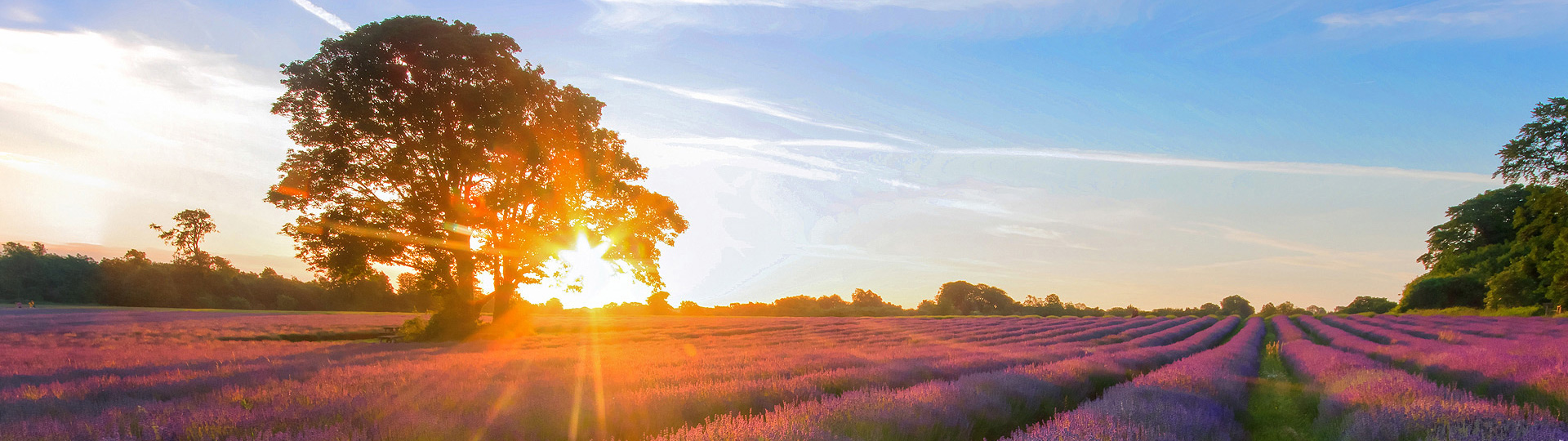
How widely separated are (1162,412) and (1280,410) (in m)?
3.90

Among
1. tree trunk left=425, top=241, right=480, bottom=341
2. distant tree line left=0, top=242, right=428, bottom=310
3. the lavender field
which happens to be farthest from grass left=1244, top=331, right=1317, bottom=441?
distant tree line left=0, top=242, right=428, bottom=310

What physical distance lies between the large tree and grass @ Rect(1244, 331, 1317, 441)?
614 inches

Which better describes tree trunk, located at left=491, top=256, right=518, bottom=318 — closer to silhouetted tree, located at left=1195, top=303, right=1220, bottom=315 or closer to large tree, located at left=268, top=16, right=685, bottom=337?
large tree, located at left=268, top=16, right=685, bottom=337

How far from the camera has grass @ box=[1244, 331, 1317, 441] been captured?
542 centimetres

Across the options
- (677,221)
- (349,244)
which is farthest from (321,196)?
(677,221)

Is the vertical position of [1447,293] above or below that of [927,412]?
above

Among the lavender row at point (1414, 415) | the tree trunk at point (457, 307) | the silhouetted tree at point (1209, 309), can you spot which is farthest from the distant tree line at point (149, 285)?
the silhouetted tree at point (1209, 309)

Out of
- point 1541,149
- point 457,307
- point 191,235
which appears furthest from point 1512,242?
point 191,235

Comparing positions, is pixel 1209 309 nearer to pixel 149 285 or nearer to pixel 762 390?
pixel 762 390

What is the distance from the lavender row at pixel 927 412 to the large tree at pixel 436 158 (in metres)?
13.7

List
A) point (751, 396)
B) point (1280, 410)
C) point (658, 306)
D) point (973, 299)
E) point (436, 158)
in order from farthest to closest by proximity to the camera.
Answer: point (973, 299) → point (658, 306) → point (436, 158) → point (1280, 410) → point (751, 396)

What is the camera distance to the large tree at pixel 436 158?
1460 cm

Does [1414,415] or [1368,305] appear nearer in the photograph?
[1414,415]

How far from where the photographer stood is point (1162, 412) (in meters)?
4.12
